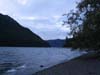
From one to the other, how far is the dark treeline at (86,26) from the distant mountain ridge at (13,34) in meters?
148

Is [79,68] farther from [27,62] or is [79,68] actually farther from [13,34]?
[13,34]

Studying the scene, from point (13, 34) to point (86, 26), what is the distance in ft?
502

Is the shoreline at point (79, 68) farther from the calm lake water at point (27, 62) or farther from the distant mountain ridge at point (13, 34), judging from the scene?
the distant mountain ridge at point (13, 34)

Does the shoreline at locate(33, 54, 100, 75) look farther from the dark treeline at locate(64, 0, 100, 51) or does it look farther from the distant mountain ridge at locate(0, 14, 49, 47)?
the distant mountain ridge at locate(0, 14, 49, 47)

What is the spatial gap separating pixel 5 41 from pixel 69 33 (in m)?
155

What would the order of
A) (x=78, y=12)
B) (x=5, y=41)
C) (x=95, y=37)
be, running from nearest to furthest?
Result: 1. (x=95, y=37)
2. (x=78, y=12)
3. (x=5, y=41)

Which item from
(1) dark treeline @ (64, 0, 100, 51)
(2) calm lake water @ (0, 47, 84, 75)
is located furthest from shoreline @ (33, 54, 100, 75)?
(2) calm lake water @ (0, 47, 84, 75)

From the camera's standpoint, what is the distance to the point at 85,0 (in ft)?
78.8

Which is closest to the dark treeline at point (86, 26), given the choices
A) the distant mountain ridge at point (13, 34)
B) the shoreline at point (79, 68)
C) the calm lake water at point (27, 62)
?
the shoreline at point (79, 68)

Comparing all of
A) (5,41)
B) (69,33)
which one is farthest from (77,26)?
(5,41)

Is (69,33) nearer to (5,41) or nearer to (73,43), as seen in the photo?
(73,43)

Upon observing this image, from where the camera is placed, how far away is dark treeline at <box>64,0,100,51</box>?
75.2ft

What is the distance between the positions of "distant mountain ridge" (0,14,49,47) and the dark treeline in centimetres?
14787

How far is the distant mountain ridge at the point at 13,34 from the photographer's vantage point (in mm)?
174875
